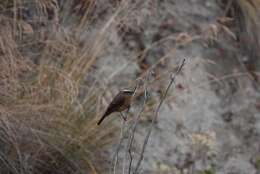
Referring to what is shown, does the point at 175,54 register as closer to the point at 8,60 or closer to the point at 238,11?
the point at 238,11

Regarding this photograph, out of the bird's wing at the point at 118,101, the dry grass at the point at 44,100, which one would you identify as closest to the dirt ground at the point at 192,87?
the dry grass at the point at 44,100

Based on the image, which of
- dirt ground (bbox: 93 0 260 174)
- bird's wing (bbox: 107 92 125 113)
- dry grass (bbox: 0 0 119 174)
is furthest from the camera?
dirt ground (bbox: 93 0 260 174)

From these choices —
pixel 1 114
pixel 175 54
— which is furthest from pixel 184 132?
pixel 1 114

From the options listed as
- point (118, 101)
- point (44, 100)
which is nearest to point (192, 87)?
point (44, 100)

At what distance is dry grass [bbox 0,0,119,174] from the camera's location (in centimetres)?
340

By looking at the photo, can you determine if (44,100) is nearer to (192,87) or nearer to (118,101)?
(118,101)

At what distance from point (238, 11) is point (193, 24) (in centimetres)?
40

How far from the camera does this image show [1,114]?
3273mm

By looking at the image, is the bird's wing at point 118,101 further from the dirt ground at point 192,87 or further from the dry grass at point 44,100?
the dirt ground at point 192,87

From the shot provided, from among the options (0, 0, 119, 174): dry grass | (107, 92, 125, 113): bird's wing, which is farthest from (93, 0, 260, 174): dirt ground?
(107, 92, 125, 113): bird's wing

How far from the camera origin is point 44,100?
3705 mm

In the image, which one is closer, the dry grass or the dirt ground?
the dry grass

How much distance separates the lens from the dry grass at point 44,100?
3.40 m

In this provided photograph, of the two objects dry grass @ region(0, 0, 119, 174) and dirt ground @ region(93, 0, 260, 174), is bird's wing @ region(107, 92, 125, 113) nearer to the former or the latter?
dry grass @ region(0, 0, 119, 174)
